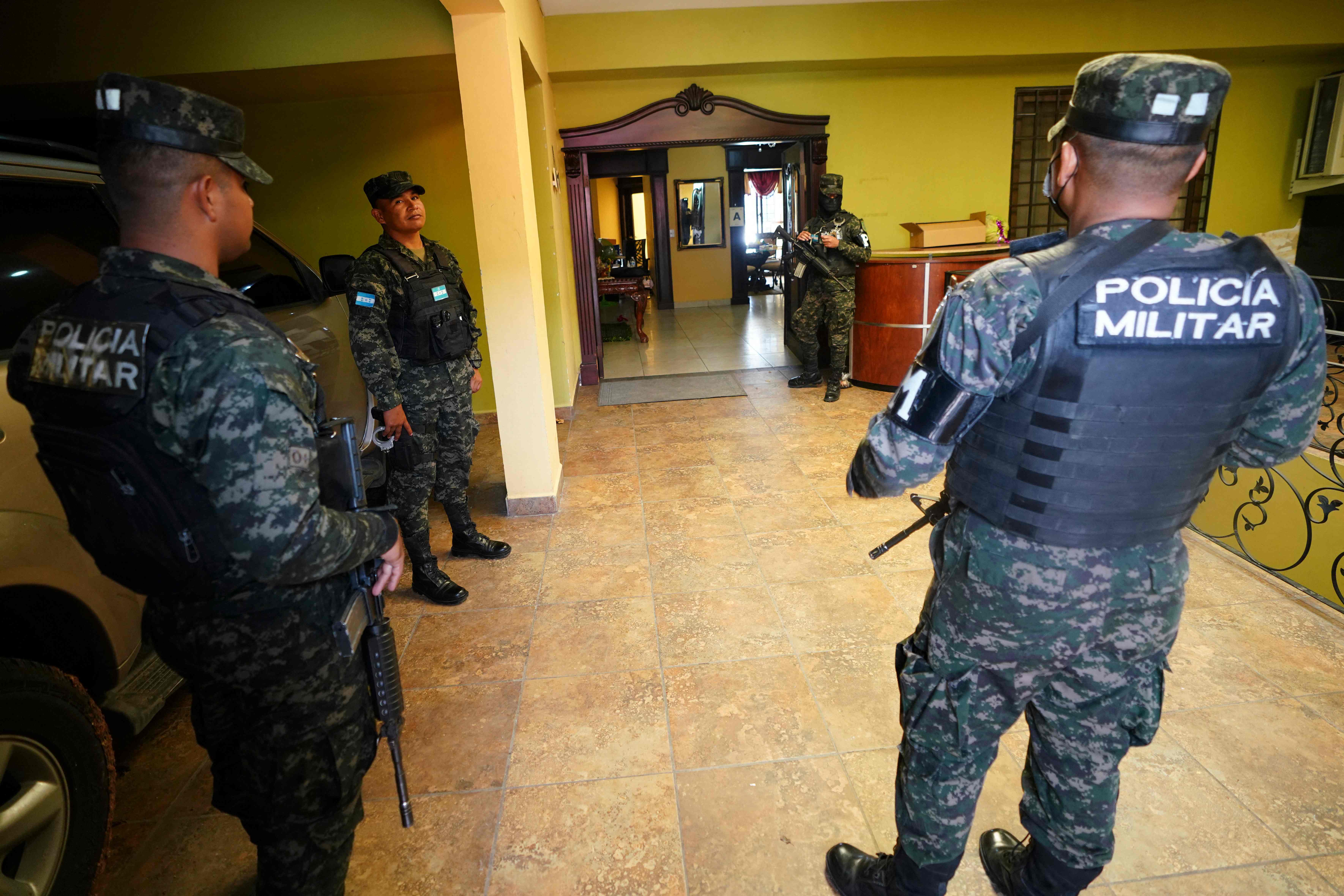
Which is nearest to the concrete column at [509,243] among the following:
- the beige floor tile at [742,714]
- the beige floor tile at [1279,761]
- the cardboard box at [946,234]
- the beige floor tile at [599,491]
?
the beige floor tile at [599,491]

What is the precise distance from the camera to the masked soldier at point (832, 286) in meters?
5.78

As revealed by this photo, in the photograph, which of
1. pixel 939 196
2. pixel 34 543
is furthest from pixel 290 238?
pixel 939 196

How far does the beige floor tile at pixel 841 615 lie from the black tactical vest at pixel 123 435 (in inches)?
75.5

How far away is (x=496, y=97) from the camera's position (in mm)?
3273

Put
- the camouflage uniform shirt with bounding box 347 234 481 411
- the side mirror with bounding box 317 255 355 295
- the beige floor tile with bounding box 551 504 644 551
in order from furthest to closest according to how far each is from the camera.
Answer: the beige floor tile with bounding box 551 504 644 551, the side mirror with bounding box 317 255 355 295, the camouflage uniform shirt with bounding box 347 234 481 411

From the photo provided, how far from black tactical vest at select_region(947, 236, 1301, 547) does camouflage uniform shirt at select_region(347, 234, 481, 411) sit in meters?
2.20

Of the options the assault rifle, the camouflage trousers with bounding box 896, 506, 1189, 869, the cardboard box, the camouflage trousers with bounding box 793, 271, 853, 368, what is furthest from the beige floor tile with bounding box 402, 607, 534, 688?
the cardboard box

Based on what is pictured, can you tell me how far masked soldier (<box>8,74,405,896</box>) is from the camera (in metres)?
1.07

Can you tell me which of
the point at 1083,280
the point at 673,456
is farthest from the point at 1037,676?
the point at 673,456

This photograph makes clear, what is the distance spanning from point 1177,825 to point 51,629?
2.71 m

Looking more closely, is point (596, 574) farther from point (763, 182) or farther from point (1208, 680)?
point (763, 182)

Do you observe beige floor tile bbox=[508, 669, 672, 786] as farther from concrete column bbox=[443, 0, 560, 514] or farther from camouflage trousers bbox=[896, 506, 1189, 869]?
concrete column bbox=[443, 0, 560, 514]

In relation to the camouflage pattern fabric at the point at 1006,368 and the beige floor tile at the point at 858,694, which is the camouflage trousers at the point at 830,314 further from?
the camouflage pattern fabric at the point at 1006,368

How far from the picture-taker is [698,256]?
1184cm
